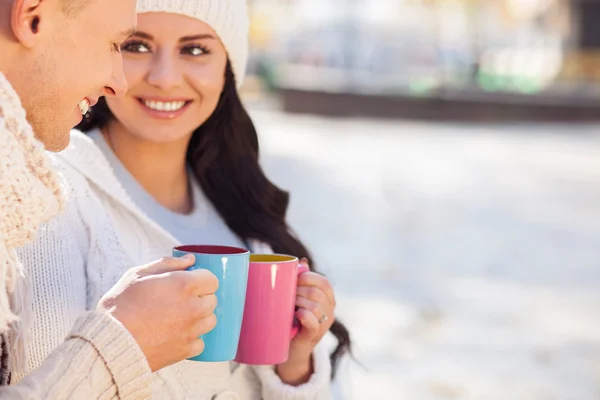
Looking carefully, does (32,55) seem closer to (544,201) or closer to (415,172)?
(544,201)

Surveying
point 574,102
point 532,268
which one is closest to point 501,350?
point 532,268

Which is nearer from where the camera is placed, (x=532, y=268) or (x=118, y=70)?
(x=118, y=70)

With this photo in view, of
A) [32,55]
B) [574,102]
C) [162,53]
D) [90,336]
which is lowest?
[574,102]

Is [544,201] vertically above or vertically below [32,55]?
below

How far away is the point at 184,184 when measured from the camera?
258 cm

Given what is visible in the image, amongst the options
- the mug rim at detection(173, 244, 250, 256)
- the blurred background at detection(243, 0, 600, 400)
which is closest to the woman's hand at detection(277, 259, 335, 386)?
the mug rim at detection(173, 244, 250, 256)

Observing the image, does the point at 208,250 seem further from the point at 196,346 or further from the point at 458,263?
the point at 458,263

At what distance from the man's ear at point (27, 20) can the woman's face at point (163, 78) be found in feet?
3.28

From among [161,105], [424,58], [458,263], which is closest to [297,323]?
[161,105]

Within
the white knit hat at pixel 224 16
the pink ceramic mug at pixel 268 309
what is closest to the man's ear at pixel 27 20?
the pink ceramic mug at pixel 268 309

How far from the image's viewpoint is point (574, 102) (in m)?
23.8

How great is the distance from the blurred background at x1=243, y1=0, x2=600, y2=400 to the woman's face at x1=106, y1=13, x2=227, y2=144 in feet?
2.75

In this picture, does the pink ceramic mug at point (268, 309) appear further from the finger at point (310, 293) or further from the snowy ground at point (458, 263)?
the snowy ground at point (458, 263)

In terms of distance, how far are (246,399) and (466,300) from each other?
412 centimetres
